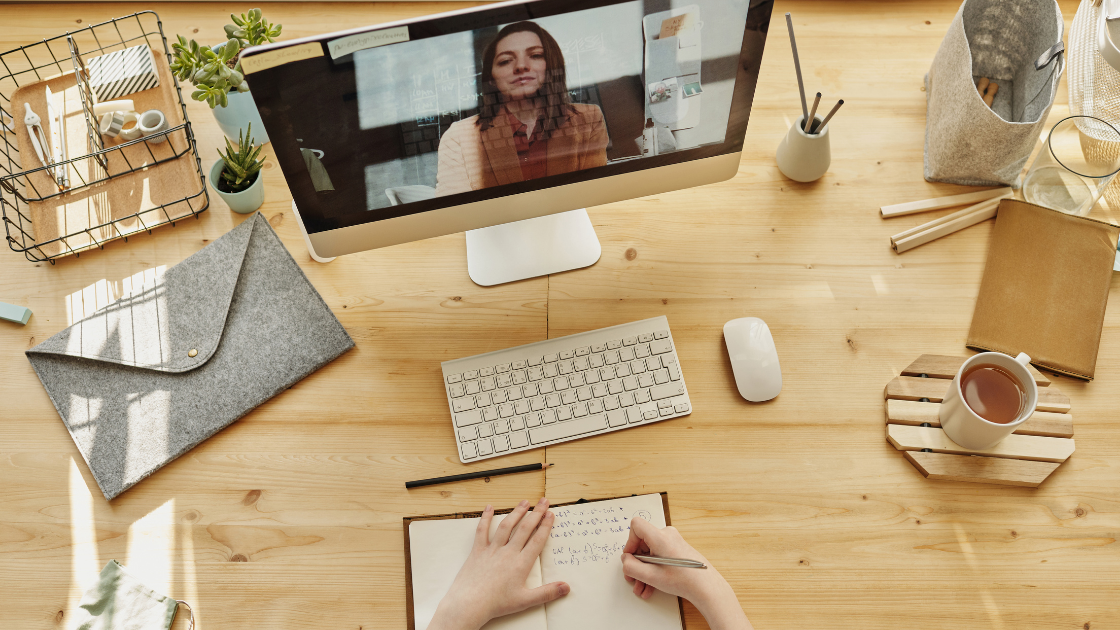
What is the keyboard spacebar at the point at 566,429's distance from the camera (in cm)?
83

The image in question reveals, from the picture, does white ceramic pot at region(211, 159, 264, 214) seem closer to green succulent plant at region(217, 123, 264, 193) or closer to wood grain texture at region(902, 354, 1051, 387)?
green succulent plant at region(217, 123, 264, 193)

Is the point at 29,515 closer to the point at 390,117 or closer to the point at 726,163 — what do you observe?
the point at 390,117

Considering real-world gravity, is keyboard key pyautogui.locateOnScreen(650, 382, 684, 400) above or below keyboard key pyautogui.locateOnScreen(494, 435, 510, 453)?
above

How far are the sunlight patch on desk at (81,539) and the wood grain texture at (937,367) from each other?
A: 990 mm

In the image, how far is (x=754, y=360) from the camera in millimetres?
855

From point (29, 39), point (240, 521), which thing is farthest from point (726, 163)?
point (29, 39)

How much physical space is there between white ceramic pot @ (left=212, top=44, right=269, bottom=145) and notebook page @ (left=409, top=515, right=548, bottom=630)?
0.58 meters

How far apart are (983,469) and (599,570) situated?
467 mm

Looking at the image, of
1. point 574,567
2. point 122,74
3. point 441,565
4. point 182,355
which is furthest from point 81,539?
point 122,74

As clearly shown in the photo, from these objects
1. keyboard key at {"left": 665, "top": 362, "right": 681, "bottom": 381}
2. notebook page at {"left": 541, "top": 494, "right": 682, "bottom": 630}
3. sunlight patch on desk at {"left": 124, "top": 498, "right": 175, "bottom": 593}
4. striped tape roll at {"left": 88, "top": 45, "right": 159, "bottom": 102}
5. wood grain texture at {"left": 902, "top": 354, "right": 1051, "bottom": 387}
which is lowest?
notebook page at {"left": 541, "top": 494, "right": 682, "bottom": 630}

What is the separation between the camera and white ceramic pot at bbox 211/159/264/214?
948mm

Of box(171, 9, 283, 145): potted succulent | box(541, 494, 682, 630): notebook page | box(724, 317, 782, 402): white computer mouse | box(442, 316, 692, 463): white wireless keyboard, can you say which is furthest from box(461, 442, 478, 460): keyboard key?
box(171, 9, 283, 145): potted succulent

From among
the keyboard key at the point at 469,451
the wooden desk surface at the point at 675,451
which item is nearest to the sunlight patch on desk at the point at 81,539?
the wooden desk surface at the point at 675,451

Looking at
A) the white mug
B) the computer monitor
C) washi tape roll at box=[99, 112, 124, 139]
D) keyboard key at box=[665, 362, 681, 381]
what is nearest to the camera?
the computer monitor
